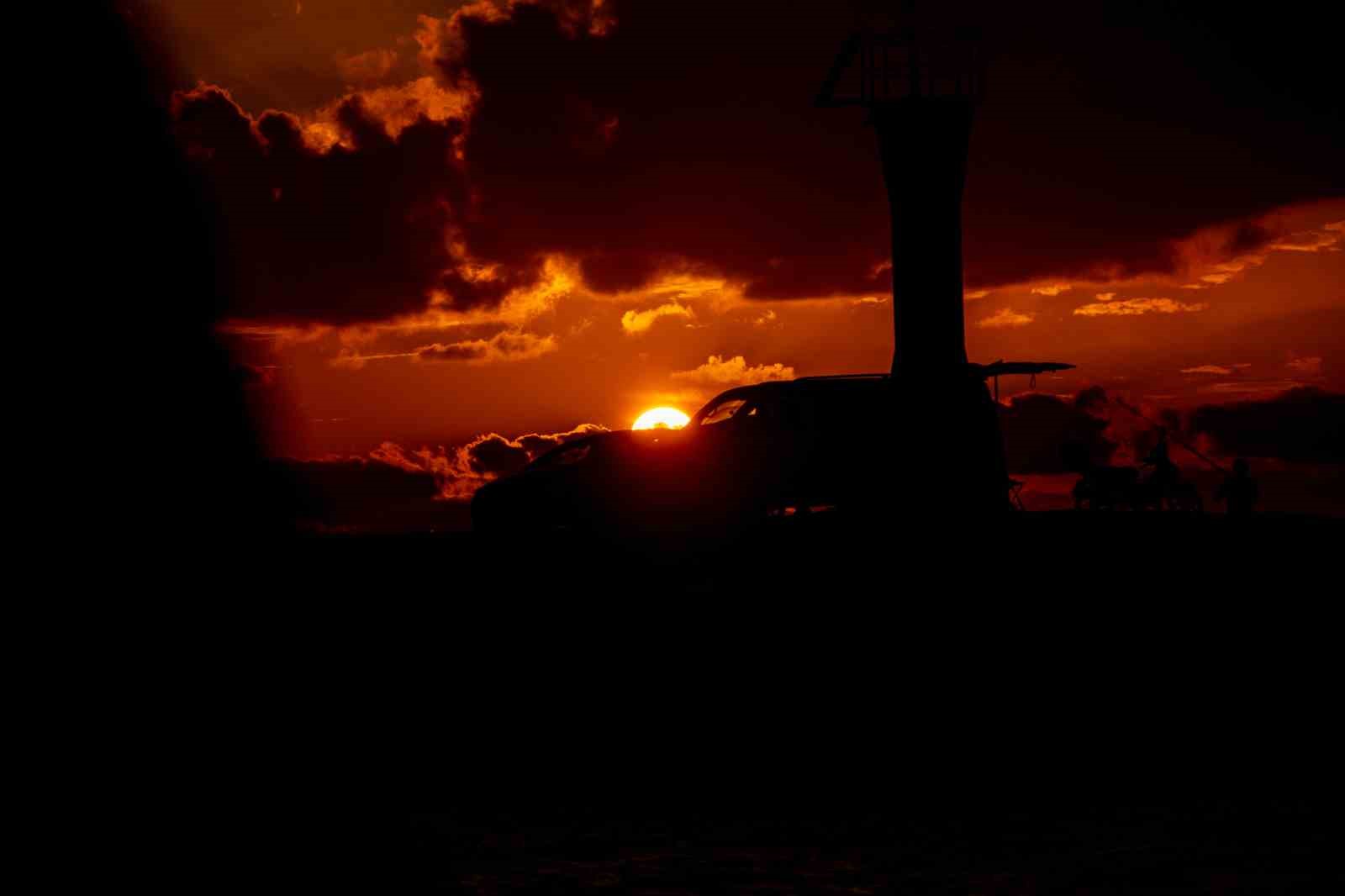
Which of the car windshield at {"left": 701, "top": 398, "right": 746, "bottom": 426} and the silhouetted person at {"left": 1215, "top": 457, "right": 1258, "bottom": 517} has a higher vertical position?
the car windshield at {"left": 701, "top": 398, "right": 746, "bottom": 426}

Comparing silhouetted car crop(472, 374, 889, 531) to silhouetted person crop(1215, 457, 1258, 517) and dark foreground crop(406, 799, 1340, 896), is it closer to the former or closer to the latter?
dark foreground crop(406, 799, 1340, 896)

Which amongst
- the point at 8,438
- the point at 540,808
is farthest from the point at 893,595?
the point at 8,438

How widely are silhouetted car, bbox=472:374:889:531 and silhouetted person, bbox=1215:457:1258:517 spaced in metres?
10.5

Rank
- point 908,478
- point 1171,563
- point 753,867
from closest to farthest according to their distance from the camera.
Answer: point 753,867 → point 908,478 → point 1171,563

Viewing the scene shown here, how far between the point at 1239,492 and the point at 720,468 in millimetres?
12521

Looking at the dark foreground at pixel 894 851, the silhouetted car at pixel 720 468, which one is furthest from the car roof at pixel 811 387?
the dark foreground at pixel 894 851

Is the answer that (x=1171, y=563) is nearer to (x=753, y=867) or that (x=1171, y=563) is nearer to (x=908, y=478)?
(x=908, y=478)

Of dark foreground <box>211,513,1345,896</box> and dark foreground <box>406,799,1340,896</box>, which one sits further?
dark foreground <box>211,513,1345,896</box>

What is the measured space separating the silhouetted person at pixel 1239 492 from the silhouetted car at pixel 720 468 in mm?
10495

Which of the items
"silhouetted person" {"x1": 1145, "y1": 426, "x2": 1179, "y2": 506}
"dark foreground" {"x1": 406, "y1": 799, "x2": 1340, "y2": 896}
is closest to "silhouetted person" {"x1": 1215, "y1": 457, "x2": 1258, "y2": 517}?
"silhouetted person" {"x1": 1145, "y1": 426, "x2": 1179, "y2": 506}

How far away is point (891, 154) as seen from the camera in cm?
3075

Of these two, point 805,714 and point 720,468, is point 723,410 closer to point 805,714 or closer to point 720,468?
point 720,468

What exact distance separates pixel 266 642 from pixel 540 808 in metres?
6.72

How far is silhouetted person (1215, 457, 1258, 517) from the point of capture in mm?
25734
